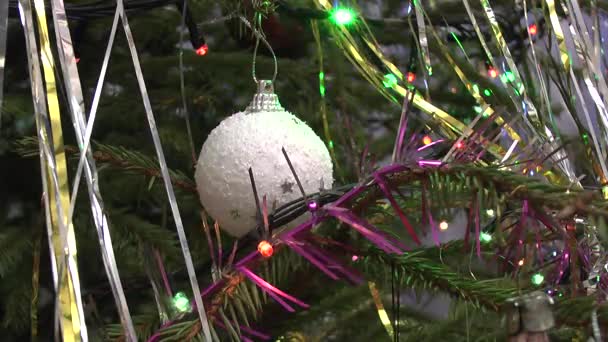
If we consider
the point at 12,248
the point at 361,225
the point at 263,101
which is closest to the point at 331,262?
the point at 361,225

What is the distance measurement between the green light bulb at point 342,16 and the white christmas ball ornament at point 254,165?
9 centimetres

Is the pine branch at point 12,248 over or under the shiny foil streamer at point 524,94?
over

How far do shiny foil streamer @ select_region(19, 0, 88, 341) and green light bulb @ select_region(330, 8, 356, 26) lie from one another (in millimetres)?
173

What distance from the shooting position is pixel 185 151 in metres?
0.51

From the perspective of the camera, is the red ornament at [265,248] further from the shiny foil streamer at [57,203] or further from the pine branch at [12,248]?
the pine branch at [12,248]

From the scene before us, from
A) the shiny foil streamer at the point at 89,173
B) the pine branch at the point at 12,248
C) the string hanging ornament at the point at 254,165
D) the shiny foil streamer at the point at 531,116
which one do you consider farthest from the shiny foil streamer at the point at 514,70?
the pine branch at the point at 12,248

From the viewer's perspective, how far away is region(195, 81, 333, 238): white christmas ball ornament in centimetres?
33

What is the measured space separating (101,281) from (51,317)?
0.04 metres

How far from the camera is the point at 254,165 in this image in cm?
33

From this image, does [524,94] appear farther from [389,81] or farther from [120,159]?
[120,159]

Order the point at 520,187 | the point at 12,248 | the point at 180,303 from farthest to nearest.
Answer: the point at 12,248 → the point at 180,303 → the point at 520,187

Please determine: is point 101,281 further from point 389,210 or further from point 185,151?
point 389,210

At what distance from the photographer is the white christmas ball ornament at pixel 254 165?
Result: 13.1 inches

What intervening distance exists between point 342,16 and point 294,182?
4.9 inches
